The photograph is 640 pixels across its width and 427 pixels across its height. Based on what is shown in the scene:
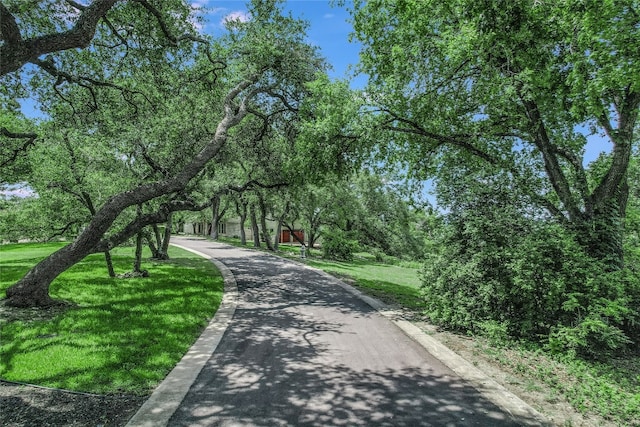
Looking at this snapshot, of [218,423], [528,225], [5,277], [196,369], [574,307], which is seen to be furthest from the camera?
[5,277]

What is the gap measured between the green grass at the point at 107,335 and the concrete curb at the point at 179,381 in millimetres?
156

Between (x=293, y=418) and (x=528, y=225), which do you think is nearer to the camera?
(x=293, y=418)

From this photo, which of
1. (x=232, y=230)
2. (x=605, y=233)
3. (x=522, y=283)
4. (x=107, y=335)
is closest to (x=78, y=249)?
(x=107, y=335)

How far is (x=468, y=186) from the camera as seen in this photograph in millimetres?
7289

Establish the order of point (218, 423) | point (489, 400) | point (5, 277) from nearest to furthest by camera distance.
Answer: point (218, 423)
point (489, 400)
point (5, 277)

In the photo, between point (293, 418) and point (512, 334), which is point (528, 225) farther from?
point (293, 418)

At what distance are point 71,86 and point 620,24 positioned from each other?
1350 cm

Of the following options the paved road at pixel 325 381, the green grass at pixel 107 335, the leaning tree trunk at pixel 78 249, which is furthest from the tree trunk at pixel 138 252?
Answer: the paved road at pixel 325 381

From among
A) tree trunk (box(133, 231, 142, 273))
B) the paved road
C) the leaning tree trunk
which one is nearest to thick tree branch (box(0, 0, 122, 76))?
the leaning tree trunk

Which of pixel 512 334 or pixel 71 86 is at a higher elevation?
pixel 71 86

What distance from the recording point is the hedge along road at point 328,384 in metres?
3.57

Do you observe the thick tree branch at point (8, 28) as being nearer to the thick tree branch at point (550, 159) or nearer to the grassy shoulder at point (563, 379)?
the grassy shoulder at point (563, 379)

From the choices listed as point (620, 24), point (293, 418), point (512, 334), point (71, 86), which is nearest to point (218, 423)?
point (293, 418)

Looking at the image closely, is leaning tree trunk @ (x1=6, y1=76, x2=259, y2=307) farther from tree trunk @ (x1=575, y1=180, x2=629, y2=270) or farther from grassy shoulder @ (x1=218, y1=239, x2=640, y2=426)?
tree trunk @ (x1=575, y1=180, x2=629, y2=270)
